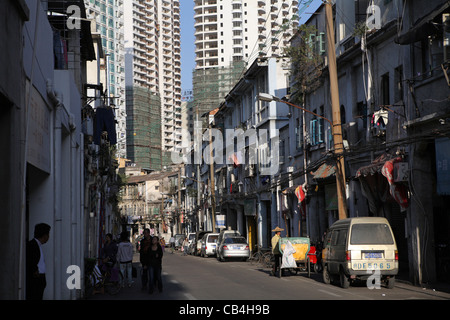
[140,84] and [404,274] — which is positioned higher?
[140,84]

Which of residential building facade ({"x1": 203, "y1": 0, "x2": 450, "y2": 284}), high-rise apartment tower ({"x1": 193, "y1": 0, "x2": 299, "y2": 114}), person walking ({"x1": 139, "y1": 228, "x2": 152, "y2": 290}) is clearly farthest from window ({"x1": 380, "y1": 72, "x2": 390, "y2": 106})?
high-rise apartment tower ({"x1": 193, "y1": 0, "x2": 299, "y2": 114})

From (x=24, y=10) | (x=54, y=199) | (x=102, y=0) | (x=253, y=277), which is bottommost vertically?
(x=253, y=277)

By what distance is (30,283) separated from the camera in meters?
11.1

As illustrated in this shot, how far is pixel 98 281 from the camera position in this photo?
69.6 ft

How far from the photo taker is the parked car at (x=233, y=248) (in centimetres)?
4203

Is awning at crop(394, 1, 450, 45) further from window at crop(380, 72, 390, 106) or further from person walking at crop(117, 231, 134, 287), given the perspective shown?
person walking at crop(117, 231, 134, 287)

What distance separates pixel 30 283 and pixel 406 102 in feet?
52.2

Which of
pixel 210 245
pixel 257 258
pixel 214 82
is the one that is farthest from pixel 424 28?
pixel 214 82

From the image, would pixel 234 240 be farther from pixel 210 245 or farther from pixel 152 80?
pixel 152 80

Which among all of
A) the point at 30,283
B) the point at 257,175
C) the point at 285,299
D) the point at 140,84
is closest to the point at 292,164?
the point at 257,175

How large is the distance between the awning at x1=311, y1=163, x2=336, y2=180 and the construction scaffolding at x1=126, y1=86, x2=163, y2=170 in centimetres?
12087

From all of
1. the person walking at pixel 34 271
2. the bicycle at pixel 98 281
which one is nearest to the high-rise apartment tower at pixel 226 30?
the bicycle at pixel 98 281

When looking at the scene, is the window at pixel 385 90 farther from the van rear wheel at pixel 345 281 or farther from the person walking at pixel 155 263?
the person walking at pixel 155 263

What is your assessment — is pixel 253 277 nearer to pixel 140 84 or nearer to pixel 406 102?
pixel 406 102
